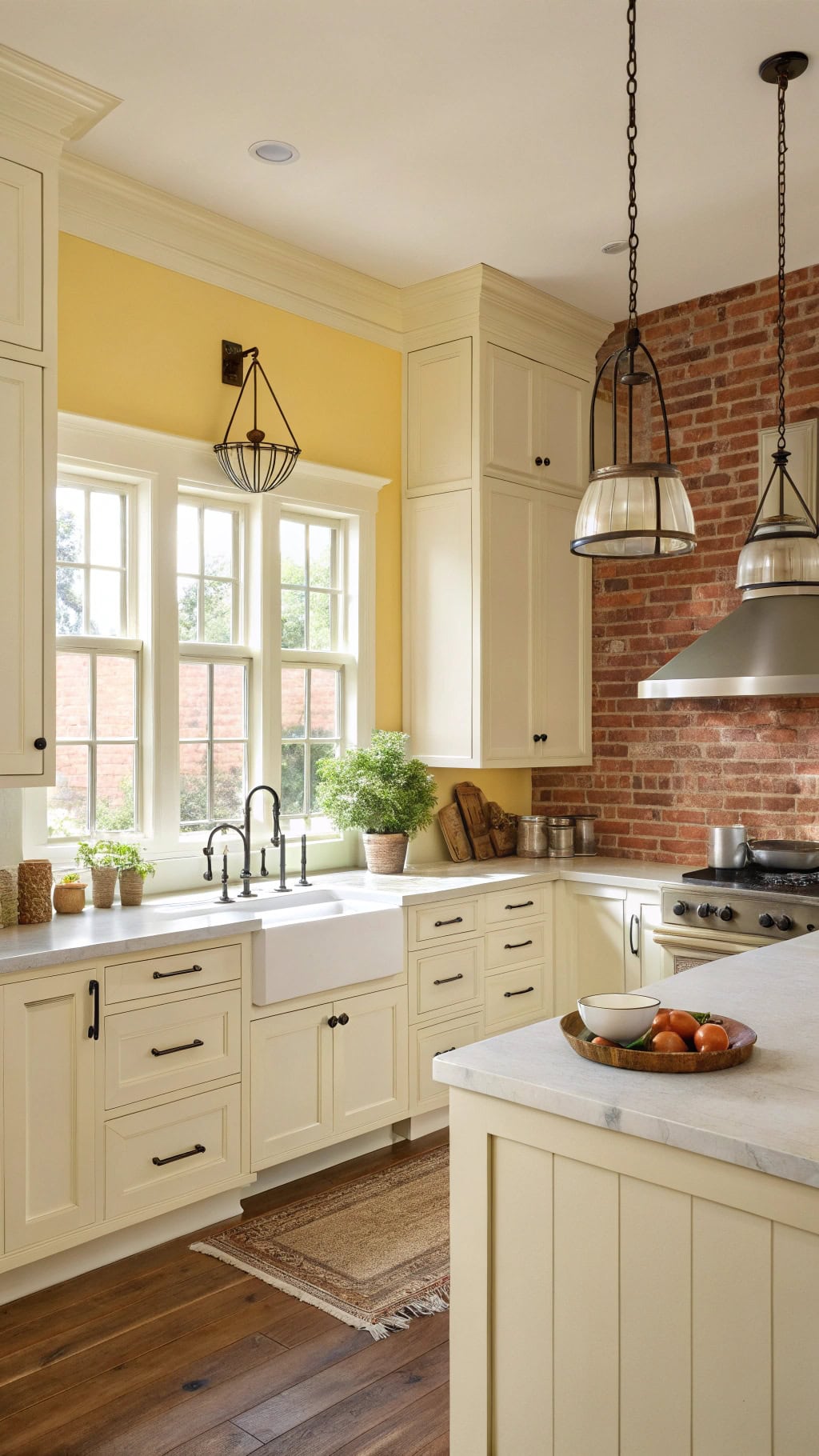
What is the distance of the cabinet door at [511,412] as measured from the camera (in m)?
4.45

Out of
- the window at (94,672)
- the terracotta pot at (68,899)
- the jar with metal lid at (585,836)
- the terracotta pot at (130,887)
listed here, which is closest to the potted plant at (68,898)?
the terracotta pot at (68,899)

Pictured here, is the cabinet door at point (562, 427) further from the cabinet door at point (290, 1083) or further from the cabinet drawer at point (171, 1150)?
the cabinet drawer at point (171, 1150)

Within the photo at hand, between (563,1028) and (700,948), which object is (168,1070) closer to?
(563,1028)

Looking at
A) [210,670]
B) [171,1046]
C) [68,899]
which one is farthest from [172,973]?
[210,670]

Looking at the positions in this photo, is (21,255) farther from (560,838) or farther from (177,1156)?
(560,838)

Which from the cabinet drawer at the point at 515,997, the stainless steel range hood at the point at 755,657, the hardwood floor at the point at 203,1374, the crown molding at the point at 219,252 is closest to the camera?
the hardwood floor at the point at 203,1374

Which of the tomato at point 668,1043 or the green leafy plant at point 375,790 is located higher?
the green leafy plant at point 375,790

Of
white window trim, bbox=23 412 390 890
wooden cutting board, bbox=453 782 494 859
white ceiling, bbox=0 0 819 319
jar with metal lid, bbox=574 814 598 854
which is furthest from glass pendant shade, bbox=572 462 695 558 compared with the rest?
jar with metal lid, bbox=574 814 598 854

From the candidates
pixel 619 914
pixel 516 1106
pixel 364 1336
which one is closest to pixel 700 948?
pixel 619 914

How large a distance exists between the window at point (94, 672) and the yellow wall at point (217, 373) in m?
0.34

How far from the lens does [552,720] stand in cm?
480

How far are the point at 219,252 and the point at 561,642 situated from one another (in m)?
2.11

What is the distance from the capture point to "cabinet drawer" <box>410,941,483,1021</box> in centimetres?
390

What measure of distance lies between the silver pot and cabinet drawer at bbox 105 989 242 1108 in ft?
6.69
